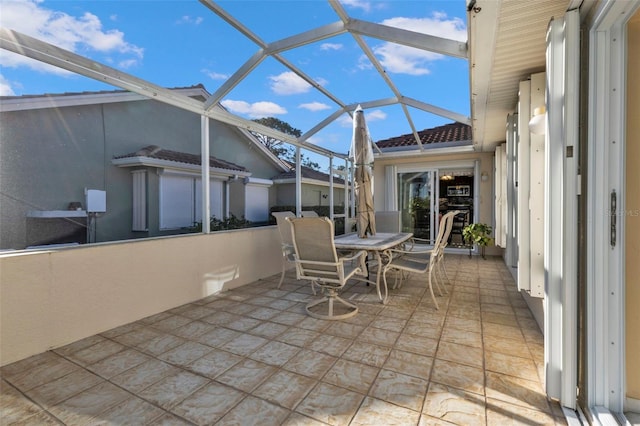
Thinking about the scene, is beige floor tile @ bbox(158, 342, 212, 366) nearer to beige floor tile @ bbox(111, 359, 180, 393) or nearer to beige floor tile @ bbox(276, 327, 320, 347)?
beige floor tile @ bbox(111, 359, 180, 393)

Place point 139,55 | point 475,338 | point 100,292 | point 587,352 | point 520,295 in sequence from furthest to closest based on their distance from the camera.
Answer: point 520,295 < point 139,55 < point 100,292 < point 475,338 < point 587,352

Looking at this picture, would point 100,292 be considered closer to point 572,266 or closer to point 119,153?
point 119,153

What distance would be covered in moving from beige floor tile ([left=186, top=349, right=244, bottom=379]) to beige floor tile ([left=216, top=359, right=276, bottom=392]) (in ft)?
0.19

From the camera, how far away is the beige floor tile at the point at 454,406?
5.53 feet

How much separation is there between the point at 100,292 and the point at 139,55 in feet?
9.40

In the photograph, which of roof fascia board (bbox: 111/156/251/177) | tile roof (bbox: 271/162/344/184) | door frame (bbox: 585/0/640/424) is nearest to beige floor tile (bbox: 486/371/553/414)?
door frame (bbox: 585/0/640/424)

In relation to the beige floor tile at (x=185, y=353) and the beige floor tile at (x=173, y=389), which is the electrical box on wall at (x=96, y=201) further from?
the beige floor tile at (x=173, y=389)

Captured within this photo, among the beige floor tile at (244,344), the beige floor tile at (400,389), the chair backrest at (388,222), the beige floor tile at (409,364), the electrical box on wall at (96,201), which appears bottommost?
the beige floor tile at (244,344)

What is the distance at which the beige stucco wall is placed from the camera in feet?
5.15

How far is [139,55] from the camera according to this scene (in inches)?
145

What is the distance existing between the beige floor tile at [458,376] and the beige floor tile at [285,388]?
0.91m

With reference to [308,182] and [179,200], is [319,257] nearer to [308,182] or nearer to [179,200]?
[179,200]

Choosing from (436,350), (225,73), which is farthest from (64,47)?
(436,350)

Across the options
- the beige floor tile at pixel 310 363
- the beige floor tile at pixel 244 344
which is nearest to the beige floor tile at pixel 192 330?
the beige floor tile at pixel 244 344
